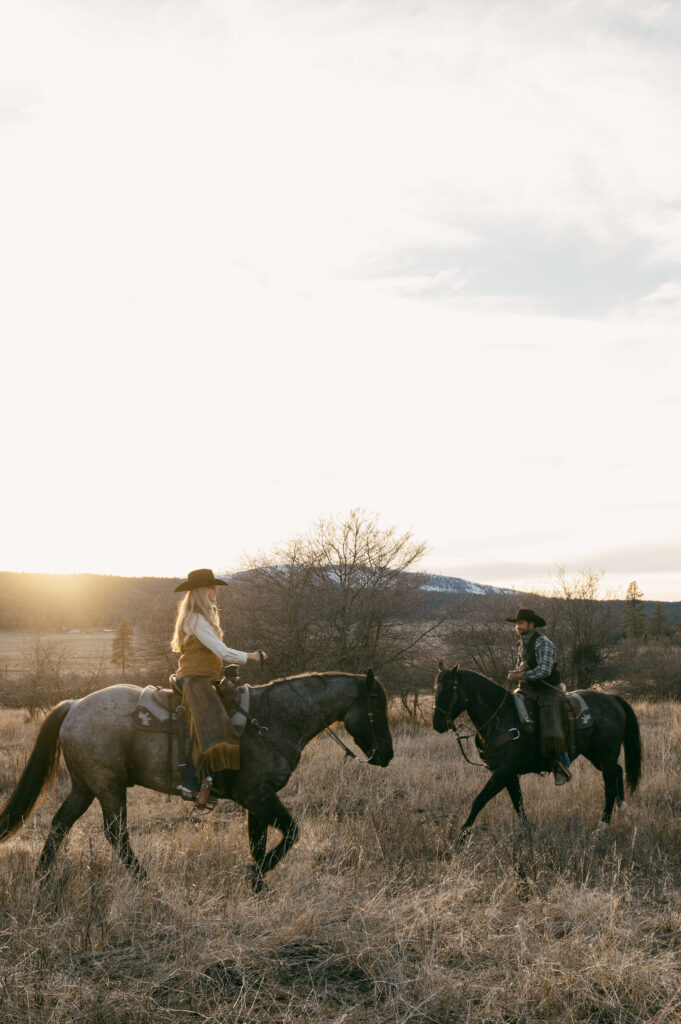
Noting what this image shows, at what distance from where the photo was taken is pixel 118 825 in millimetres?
5918

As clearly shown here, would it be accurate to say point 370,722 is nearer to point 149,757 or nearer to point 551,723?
point 149,757

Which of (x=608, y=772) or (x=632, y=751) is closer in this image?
(x=608, y=772)

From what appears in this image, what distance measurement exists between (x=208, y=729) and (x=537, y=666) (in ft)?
13.8

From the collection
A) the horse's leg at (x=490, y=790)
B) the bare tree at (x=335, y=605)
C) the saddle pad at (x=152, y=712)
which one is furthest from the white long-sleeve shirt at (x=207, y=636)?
the bare tree at (x=335, y=605)

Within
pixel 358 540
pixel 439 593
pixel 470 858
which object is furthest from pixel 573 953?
pixel 439 593

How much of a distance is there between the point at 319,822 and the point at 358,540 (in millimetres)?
13068

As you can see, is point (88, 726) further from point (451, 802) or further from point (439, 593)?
point (439, 593)

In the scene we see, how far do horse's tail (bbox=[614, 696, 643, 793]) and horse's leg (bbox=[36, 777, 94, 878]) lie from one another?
628 cm

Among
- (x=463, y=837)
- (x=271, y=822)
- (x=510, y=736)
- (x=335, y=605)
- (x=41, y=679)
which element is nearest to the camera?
(x=271, y=822)

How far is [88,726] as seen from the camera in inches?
241

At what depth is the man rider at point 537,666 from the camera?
324 inches

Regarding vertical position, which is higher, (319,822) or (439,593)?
(439,593)

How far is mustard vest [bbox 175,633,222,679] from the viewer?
19.7 feet

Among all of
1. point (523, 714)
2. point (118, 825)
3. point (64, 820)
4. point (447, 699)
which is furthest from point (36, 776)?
point (523, 714)
